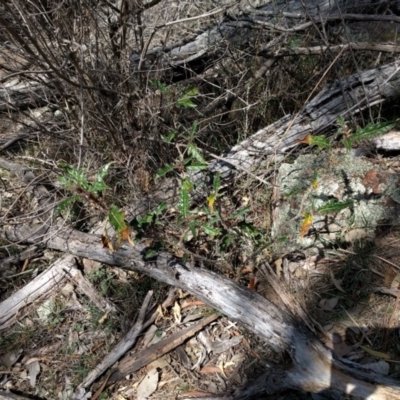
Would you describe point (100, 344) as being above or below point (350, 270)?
above

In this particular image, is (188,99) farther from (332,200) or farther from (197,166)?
(332,200)

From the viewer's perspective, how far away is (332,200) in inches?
113

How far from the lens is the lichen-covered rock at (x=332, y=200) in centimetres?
287

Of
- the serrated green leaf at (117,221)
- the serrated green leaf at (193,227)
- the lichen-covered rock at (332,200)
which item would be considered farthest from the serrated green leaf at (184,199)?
the lichen-covered rock at (332,200)

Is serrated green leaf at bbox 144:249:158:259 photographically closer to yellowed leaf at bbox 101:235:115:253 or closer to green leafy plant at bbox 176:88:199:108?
yellowed leaf at bbox 101:235:115:253

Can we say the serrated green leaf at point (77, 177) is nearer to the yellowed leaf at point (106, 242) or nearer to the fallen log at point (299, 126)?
the yellowed leaf at point (106, 242)

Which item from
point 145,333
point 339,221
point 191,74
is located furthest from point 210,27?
point 145,333

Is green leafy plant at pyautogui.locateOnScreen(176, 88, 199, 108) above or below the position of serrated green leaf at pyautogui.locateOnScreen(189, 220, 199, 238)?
above

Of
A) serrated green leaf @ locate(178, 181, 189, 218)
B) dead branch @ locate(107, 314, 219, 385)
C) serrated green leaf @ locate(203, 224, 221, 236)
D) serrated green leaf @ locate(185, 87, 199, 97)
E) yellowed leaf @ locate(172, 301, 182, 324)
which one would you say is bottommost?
dead branch @ locate(107, 314, 219, 385)

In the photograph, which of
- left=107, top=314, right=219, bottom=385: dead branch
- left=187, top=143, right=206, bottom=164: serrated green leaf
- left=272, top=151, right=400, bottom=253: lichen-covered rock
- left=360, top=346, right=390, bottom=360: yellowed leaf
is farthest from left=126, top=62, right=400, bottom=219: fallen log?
left=360, top=346, right=390, bottom=360: yellowed leaf

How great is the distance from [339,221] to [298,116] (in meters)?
0.88

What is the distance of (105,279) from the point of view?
3166mm

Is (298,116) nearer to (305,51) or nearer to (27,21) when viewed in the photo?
(305,51)

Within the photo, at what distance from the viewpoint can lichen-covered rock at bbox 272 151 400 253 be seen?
2867mm
